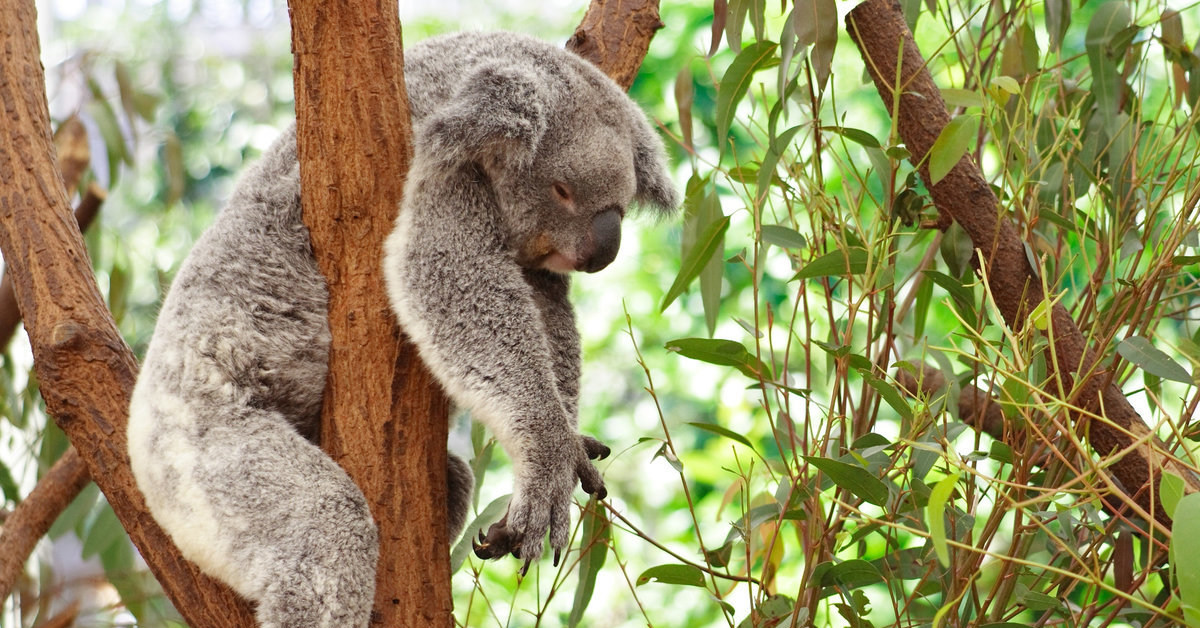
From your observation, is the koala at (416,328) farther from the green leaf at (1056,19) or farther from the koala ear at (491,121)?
the green leaf at (1056,19)

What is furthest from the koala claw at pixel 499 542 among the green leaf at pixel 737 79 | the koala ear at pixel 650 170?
the koala ear at pixel 650 170

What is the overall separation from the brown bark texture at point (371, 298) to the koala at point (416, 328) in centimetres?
4

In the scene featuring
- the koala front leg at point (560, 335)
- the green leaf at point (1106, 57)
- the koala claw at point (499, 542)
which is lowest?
the koala claw at point (499, 542)

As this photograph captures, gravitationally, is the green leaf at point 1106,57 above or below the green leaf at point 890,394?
above

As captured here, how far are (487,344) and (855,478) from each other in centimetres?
67

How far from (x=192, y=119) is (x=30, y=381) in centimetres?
446

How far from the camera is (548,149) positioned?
204 cm

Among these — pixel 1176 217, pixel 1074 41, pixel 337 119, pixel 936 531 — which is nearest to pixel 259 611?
pixel 337 119

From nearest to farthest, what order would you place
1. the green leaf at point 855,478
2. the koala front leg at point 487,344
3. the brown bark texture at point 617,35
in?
the green leaf at point 855,478 < the koala front leg at point 487,344 < the brown bark texture at point 617,35

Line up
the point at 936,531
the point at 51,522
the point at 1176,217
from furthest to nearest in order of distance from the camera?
the point at 51,522 < the point at 1176,217 < the point at 936,531

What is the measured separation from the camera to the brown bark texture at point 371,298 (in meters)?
1.74

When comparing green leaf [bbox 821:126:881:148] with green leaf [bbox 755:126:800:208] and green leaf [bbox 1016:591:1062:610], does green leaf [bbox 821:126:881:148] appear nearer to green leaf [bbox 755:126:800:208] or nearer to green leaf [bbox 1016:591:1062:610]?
green leaf [bbox 755:126:800:208]

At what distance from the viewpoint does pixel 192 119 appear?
710cm

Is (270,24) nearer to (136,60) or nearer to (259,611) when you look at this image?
(136,60)
